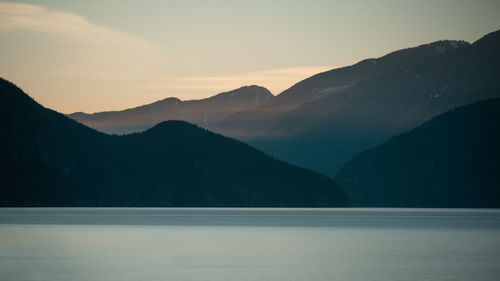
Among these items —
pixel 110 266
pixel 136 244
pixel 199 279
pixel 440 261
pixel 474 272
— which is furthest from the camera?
pixel 136 244

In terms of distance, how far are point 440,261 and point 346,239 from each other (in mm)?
32775

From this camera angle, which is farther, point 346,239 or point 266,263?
point 346,239

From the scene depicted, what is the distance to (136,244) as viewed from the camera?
83.0 metres

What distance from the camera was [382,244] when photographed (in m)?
84.8

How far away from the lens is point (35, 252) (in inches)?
2766

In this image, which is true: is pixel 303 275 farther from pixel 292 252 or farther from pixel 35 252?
pixel 35 252

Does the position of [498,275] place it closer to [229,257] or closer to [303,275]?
[303,275]

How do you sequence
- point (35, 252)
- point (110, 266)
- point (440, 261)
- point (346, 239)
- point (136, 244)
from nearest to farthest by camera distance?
point (110, 266), point (440, 261), point (35, 252), point (136, 244), point (346, 239)

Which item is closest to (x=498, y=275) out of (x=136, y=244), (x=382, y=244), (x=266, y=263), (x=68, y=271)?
(x=266, y=263)

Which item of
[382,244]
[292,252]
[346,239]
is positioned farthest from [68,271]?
[346,239]

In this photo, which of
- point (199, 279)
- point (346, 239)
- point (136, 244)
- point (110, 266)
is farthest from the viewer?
point (346, 239)

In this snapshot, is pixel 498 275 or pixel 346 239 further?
pixel 346 239

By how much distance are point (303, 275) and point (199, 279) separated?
682 centimetres

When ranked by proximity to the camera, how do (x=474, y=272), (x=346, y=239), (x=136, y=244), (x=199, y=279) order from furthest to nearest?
(x=346, y=239), (x=136, y=244), (x=474, y=272), (x=199, y=279)
